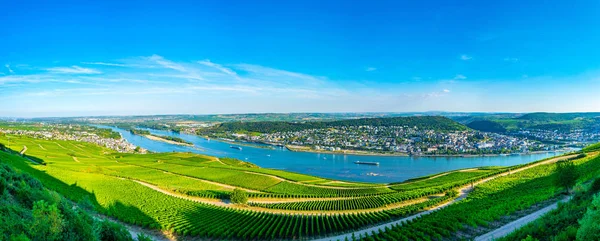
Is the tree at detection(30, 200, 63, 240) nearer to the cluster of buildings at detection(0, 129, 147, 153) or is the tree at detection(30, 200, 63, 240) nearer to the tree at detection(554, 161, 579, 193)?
the tree at detection(554, 161, 579, 193)

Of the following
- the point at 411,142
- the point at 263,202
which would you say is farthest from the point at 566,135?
the point at 263,202

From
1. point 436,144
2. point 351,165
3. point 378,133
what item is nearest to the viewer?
point 351,165

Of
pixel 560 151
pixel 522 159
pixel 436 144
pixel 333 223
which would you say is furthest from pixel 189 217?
pixel 560 151

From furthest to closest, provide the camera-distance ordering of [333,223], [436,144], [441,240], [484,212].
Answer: [436,144] → [333,223] → [484,212] → [441,240]

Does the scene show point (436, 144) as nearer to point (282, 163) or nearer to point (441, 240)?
point (282, 163)

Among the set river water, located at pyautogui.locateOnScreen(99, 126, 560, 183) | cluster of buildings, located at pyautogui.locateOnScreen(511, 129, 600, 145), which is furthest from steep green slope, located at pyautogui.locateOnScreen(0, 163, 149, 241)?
cluster of buildings, located at pyautogui.locateOnScreen(511, 129, 600, 145)

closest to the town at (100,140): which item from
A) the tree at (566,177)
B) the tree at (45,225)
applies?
the tree at (45,225)

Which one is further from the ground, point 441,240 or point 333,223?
point 441,240
